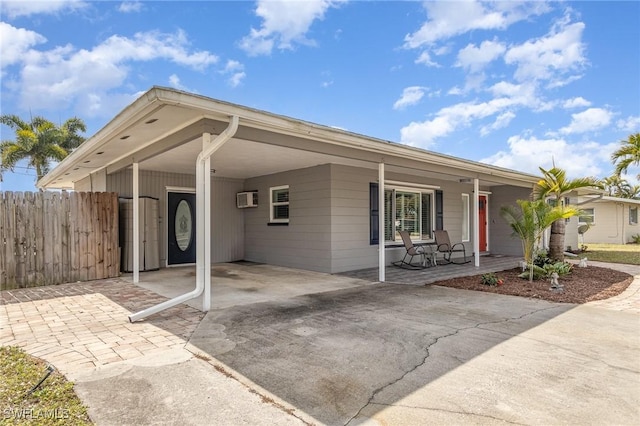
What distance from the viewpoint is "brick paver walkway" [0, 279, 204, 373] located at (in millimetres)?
3363

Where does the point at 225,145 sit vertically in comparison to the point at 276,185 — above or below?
above

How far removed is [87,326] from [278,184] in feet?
19.4

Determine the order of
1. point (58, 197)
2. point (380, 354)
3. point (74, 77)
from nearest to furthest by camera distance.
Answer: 1. point (380, 354)
2. point (58, 197)
3. point (74, 77)

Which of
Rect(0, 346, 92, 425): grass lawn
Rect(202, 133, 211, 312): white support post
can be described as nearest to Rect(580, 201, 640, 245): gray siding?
Rect(202, 133, 211, 312): white support post

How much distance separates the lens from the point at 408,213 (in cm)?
1040

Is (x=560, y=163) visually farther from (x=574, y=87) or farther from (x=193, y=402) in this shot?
(x=193, y=402)

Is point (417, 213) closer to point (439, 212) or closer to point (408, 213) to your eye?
point (408, 213)

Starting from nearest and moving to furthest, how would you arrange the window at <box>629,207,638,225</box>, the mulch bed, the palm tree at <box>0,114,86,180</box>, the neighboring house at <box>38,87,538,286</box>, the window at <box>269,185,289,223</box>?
1. the neighboring house at <box>38,87,538,286</box>
2. the mulch bed
3. the window at <box>269,185,289,223</box>
4. the palm tree at <box>0,114,86,180</box>
5. the window at <box>629,207,638,225</box>

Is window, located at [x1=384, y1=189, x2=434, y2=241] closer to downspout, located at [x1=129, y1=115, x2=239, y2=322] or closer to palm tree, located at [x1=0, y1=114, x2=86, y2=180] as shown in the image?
downspout, located at [x1=129, y1=115, x2=239, y2=322]

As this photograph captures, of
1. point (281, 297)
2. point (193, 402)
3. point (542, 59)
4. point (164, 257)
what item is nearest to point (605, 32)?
point (542, 59)

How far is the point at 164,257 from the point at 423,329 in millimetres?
7261

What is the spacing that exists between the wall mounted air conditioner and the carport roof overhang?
618 mm

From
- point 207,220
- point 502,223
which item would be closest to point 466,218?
point 502,223

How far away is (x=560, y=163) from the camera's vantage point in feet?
30.0
